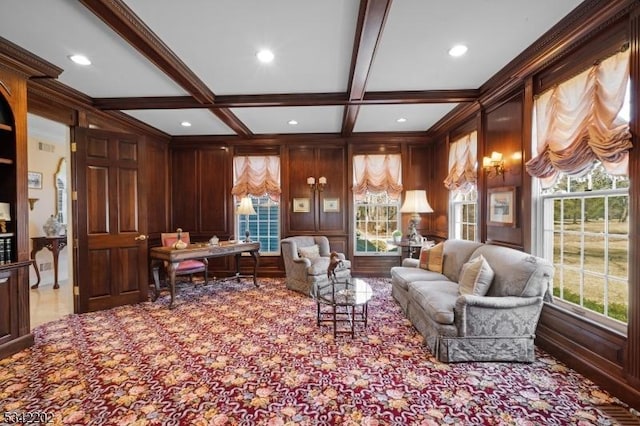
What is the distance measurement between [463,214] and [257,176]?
386cm

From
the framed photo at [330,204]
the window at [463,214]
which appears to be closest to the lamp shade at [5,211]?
the framed photo at [330,204]

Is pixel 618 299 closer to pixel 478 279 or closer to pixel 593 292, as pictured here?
pixel 593 292

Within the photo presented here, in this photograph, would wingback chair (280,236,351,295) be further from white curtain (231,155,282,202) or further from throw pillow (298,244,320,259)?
white curtain (231,155,282,202)

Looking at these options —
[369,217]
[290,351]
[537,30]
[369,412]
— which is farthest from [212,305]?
[537,30]

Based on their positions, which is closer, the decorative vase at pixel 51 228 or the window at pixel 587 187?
the window at pixel 587 187

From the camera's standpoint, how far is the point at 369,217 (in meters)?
6.09

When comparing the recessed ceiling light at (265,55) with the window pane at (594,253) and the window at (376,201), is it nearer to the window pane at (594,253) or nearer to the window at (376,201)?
the window at (376,201)

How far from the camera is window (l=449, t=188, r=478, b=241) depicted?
4.62 m

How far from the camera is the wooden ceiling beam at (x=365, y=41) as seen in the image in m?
2.15

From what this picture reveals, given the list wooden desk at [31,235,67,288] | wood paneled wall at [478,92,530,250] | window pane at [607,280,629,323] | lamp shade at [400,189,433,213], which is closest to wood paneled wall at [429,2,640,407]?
wood paneled wall at [478,92,530,250]

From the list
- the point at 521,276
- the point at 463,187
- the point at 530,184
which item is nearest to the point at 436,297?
the point at 521,276

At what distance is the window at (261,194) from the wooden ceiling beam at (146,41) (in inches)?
88.9

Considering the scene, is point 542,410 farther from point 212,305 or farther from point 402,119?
point 402,119

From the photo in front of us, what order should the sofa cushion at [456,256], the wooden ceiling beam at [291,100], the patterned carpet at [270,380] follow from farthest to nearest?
the wooden ceiling beam at [291,100] → the sofa cushion at [456,256] → the patterned carpet at [270,380]
